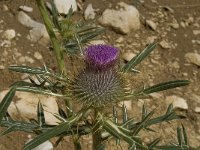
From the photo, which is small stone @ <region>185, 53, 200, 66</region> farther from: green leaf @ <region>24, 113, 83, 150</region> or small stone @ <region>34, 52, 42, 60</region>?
green leaf @ <region>24, 113, 83, 150</region>

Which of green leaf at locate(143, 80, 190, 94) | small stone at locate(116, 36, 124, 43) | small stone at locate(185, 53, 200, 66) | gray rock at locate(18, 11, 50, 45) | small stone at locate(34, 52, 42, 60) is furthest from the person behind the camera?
small stone at locate(116, 36, 124, 43)

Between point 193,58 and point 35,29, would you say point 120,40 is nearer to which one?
point 193,58

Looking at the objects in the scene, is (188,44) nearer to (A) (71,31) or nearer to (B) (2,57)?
(B) (2,57)

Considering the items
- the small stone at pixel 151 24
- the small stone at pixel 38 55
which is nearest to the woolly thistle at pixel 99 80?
the small stone at pixel 38 55

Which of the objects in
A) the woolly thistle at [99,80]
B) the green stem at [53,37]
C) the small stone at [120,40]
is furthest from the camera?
the small stone at [120,40]

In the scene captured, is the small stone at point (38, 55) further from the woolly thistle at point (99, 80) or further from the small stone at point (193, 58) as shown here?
the woolly thistle at point (99, 80)

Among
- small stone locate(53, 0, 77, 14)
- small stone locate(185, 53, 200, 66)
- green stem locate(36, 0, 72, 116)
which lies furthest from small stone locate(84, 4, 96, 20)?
green stem locate(36, 0, 72, 116)

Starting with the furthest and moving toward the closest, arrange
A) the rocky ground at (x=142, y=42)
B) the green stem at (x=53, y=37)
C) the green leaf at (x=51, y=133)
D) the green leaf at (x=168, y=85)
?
the rocky ground at (x=142, y=42)
the green stem at (x=53, y=37)
the green leaf at (x=168, y=85)
the green leaf at (x=51, y=133)
